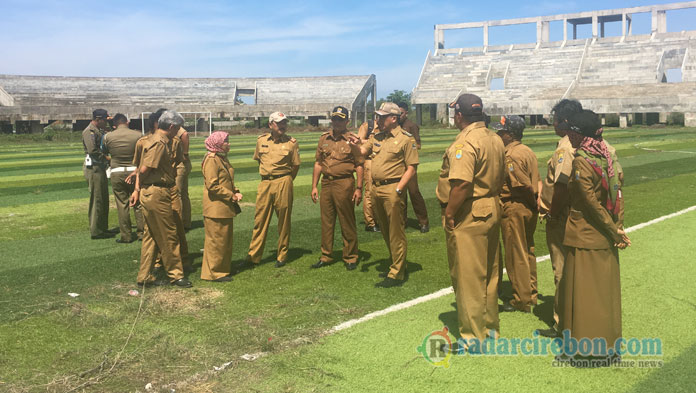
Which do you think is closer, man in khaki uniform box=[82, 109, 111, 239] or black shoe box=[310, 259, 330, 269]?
black shoe box=[310, 259, 330, 269]

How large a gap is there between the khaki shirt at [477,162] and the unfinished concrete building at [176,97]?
4320 centimetres

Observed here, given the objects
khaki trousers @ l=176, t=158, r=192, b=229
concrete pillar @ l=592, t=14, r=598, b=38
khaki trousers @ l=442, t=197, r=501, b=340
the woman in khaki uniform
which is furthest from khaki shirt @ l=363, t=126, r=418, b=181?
concrete pillar @ l=592, t=14, r=598, b=38

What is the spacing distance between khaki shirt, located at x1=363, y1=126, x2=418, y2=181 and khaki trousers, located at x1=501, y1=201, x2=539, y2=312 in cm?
131

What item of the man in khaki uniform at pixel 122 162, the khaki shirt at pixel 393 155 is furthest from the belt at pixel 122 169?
the khaki shirt at pixel 393 155

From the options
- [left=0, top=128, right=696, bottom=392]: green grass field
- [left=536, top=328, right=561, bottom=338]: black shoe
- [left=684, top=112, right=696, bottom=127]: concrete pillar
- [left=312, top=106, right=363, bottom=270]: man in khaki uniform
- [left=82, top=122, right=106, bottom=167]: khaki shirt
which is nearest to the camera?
[left=0, top=128, right=696, bottom=392]: green grass field

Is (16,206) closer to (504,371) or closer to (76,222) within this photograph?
(76,222)

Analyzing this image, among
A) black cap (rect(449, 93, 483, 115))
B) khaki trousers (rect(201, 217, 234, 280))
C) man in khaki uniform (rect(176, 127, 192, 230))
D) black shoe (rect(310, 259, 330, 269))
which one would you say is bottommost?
black shoe (rect(310, 259, 330, 269))

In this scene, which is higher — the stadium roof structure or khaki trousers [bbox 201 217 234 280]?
the stadium roof structure

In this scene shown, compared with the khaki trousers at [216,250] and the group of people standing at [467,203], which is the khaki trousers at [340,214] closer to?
the group of people standing at [467,203]

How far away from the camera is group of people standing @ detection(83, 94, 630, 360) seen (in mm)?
4734

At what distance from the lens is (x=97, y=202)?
9875 mm

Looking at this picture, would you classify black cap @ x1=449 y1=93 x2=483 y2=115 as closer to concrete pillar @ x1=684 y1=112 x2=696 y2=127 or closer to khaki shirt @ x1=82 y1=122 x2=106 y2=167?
khaki shirt @ x1=82 y1=122 x2=106 y2=167

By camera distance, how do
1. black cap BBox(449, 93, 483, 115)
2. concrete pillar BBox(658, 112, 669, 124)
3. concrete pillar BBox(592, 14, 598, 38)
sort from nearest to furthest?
black cap BBox(449, 93, 483, 115), concrete pillar BBox(658, 112, 669, 124), concrete pillar BBox(592, 14, 598, 38)

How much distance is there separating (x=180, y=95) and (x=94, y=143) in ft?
157
